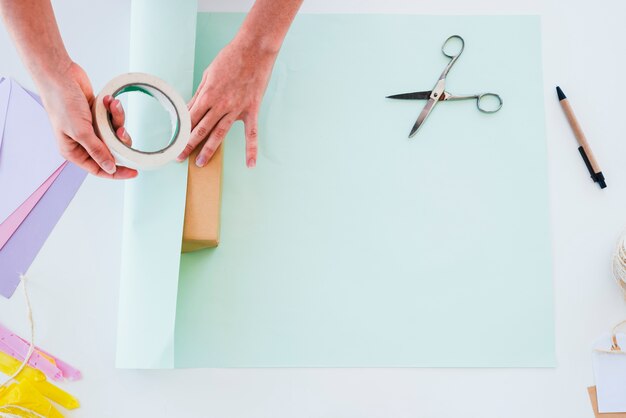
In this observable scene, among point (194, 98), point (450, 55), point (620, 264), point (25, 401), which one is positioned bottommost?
point (25, 401)

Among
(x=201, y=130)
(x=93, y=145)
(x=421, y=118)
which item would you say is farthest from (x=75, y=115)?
(x=421, y=118)

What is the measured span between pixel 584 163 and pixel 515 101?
15 centimetres

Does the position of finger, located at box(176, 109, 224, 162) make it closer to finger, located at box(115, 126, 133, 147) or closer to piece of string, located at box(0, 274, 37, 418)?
finger, located at box(115, 126, 133, 147)

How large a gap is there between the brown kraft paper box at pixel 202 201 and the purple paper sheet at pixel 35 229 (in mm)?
202

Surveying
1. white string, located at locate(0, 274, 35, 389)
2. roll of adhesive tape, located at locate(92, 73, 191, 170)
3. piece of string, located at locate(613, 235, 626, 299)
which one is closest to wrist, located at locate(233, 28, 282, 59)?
roll of adhesive tape, located at locate(92, 73, 191, 170)

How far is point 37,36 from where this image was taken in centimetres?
73

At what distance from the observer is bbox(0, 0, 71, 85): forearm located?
0.71m

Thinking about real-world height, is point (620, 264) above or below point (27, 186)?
below

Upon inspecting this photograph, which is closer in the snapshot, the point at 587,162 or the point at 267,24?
the point at 267,24

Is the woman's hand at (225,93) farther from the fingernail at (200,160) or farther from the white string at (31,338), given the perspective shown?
the white string at (31,338)

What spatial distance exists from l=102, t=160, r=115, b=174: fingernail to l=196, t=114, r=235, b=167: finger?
0.37ft

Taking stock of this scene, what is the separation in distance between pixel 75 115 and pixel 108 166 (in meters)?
0.08

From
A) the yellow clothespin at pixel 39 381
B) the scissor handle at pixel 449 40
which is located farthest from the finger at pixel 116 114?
the scissor handle at pixel 449 40

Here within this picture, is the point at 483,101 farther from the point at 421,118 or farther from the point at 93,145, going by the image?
the point at 93,145
